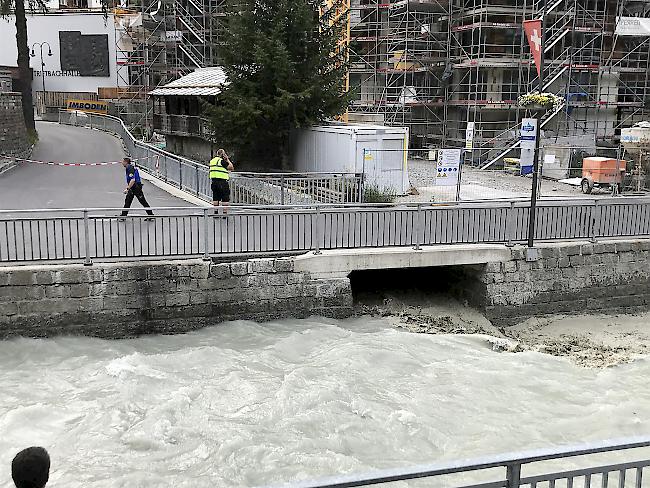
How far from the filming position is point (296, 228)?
13.1m

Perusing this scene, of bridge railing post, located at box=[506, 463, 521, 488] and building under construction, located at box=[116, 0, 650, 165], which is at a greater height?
building under construction, located at box=[116, 0, 650, 165]

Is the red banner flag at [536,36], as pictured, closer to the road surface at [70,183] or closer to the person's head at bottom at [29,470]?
the road surface at [70,183]

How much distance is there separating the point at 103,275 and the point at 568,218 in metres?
9.37

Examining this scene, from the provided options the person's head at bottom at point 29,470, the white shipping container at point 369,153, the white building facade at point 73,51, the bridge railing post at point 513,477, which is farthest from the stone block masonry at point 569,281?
the white building facade at point 73,51

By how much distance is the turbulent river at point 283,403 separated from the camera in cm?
837

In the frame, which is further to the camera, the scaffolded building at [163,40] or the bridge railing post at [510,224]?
the scaffolded building at [163,40]

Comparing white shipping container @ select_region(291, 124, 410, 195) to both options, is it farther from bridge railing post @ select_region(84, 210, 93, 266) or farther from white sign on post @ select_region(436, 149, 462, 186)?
bridge railing post @ select_region(84, 210, 93, 266)

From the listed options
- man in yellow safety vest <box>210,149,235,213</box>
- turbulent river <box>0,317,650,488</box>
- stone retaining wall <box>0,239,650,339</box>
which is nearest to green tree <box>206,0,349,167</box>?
man in yellow safety vest <box>210,149,235,213</box>

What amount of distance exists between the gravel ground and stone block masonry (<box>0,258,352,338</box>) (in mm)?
9281

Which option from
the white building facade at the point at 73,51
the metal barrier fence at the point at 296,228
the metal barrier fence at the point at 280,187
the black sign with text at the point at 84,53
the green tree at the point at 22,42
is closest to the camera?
the metal barrier fence at the point at 296,228

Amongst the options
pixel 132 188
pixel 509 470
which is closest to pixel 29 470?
pixel 509 470

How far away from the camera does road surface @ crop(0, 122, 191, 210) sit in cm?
1956

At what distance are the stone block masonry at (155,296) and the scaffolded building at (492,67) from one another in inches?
A: 748

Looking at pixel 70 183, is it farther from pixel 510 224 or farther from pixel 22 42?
pixel 510 224
